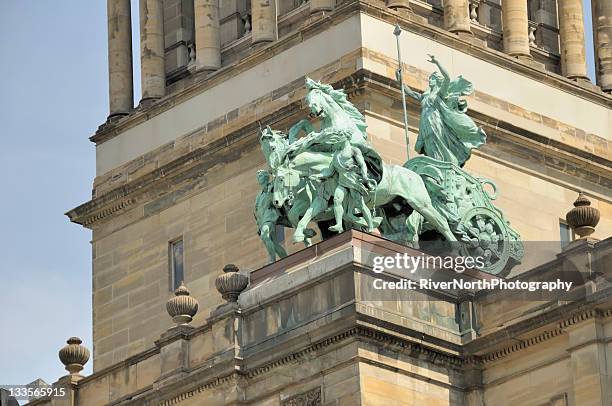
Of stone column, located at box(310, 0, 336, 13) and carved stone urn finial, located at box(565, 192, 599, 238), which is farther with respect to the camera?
stone column, located at box(310, 0, 336, 13)

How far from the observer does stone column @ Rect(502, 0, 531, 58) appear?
6175 cm

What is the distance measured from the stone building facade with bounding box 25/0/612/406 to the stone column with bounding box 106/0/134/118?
1.5 inches

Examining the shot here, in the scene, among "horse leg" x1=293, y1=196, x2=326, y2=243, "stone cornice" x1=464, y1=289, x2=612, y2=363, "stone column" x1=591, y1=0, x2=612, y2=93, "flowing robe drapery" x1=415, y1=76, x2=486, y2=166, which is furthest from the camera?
"stone column" x1=591, y1=0, x2=612, y2=93

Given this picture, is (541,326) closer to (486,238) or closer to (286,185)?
(486,238)

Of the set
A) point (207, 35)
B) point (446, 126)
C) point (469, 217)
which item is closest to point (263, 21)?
point (207, 35)

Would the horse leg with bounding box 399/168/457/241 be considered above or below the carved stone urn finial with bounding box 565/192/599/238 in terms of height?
above

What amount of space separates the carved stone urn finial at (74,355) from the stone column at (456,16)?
9.98 metres

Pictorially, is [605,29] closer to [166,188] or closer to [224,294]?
[166,188]

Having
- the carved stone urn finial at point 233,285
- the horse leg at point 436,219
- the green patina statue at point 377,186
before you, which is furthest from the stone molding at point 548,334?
the carved stone urn finial at point 233,285

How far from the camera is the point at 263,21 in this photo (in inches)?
2406

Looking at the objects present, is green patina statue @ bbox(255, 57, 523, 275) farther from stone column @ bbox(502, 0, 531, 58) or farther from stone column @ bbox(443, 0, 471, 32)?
stone column @ bbox(502, 0, 531, 58)

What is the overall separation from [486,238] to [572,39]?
10.2 m

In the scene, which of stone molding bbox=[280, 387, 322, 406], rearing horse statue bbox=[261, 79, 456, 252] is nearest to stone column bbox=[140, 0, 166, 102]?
rearing horse statue bbox=[261, 79, 456, 252]

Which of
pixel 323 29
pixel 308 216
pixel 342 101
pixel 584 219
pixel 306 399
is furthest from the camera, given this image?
pixel 323 29
